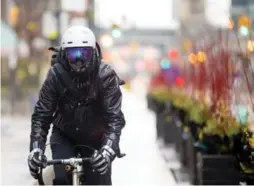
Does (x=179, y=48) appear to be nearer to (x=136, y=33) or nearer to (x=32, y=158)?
(x=136, y=33)

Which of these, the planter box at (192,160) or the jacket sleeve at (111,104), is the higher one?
the jacket sleeve at (111,104)

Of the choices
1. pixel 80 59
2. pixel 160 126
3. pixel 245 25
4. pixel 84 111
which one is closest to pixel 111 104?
pixel 84 111

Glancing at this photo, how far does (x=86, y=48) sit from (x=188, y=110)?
7.87 metres

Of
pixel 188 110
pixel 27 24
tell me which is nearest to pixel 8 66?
pixel 27 24

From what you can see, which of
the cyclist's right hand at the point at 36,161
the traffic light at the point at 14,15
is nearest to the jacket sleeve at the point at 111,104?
the cyclist's right hand at the point at 36,161

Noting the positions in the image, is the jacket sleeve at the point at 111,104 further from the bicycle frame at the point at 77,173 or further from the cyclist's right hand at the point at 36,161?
the cyclist's right hand at the point at 36,161

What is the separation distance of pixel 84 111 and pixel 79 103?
0.05 meters

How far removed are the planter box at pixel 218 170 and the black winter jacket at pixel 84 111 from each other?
315 cm

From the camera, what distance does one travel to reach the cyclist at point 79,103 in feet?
12.1

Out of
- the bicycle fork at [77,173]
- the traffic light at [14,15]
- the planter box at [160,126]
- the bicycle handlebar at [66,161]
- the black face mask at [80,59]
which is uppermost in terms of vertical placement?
the traffic light at [14,15]

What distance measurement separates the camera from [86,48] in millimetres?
3674

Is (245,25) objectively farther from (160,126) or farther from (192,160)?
(192,160)

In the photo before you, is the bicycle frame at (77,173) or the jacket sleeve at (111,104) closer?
the bicycle frame at (77,173)

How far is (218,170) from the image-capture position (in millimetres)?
6996
